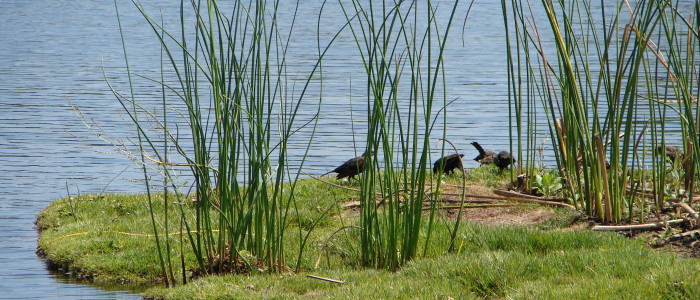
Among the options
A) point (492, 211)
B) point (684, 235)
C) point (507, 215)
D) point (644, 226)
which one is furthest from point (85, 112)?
point (684, 235)

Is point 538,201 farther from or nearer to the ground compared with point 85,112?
farther from the ground

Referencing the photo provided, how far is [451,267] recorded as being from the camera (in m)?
5.18

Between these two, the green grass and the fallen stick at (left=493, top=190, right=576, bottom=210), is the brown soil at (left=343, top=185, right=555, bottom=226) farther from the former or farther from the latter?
the green grass

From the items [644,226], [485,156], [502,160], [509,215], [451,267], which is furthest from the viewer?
[485,156]

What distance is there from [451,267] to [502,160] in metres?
4.37

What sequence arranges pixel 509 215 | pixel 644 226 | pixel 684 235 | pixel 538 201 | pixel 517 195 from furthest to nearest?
pixel 517 195 < pixel 538 201 < pixel 509 215 < pixel 644 226 < pixel 684 235

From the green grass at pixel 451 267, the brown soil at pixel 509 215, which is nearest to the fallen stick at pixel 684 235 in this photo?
the brown soil at pixel 509 215

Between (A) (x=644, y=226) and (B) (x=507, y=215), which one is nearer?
(A) (x=644, y=226)

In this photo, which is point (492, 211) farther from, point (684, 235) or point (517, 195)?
point (684, 235)

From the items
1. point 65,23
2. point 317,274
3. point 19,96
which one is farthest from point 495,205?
point 65,23

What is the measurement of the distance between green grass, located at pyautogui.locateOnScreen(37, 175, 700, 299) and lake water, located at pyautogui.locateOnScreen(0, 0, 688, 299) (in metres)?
0.41

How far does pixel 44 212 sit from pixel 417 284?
15.9 ft

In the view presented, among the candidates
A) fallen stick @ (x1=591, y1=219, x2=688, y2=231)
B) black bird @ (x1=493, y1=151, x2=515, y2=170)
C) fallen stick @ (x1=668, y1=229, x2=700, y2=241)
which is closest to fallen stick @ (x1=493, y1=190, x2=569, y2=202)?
fallen stick @ (x1=591, y1=219, x2=688, y2=231)

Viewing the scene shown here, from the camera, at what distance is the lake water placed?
7.90 metres
